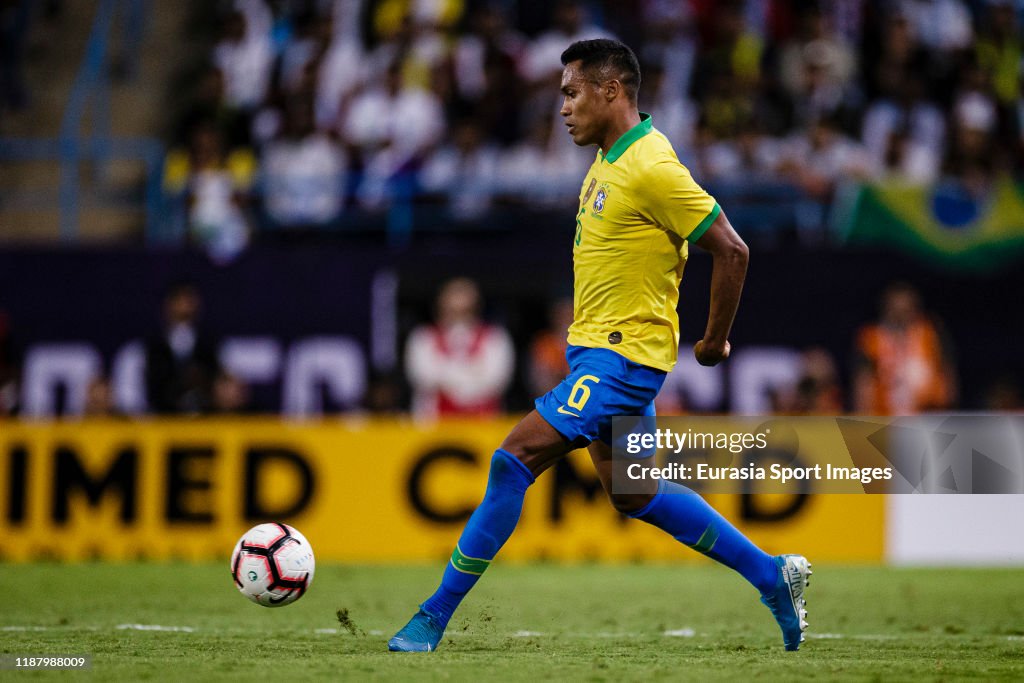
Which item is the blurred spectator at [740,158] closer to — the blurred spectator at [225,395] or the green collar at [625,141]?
the blurred spectator at [225,395]

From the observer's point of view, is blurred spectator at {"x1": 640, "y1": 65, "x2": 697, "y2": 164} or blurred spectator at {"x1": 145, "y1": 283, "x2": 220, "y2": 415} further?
blurred spectator at {"x1": 640, "y1": 65, "x2": 697, "y2": 164}

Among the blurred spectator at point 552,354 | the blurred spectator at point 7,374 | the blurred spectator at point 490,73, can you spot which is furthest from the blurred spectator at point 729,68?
the blurred spectator at point 7,374

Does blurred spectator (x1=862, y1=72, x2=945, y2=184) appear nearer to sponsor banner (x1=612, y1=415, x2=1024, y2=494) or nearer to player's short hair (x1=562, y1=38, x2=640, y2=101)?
sponsor banner (x1=612, y1=415, x2=1024, y2=494)

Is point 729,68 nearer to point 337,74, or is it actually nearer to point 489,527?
point 337,74

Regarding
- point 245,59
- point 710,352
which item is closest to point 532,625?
point 710,352

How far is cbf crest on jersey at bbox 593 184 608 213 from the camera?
6.35m

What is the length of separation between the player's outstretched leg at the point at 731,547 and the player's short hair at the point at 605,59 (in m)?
1.81

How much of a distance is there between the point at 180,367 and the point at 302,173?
9.54ft

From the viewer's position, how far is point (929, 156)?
15.6m

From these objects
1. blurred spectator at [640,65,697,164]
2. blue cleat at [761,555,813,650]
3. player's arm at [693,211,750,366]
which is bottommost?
blue cleat at [761,555,813,650]

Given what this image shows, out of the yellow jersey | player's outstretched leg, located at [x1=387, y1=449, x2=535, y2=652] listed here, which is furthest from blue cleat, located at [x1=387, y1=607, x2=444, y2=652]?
the yellow jersey

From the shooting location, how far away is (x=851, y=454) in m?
10.3

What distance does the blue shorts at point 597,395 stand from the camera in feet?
20.3

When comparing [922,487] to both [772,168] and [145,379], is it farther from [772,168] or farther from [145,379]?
[145,379]
